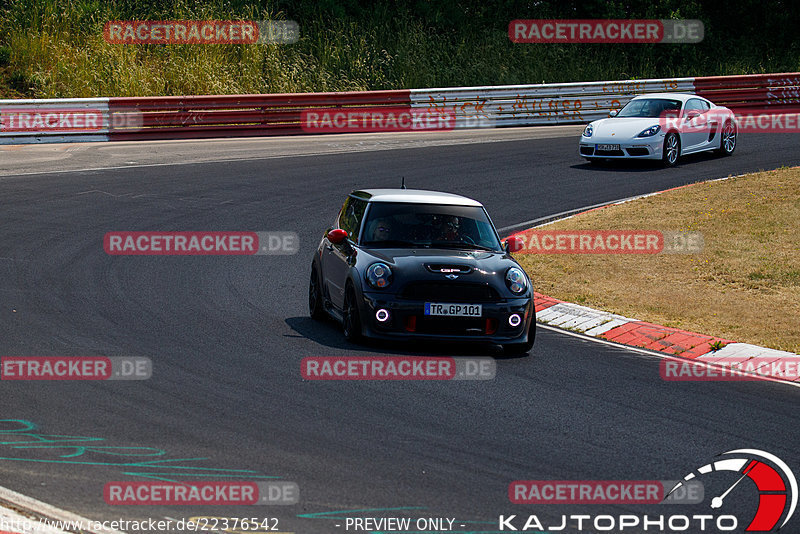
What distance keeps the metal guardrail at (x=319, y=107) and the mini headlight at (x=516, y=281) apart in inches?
625

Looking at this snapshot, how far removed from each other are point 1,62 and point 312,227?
16411 mm

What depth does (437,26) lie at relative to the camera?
3806cm

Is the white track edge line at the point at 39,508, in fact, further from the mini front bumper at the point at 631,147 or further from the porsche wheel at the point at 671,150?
the porsche wheel at the point at 671,150

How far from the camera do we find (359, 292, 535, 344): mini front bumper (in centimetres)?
980

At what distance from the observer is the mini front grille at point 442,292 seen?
388 inches

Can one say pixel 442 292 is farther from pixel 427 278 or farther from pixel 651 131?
pixel 651 131

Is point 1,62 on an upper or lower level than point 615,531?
upper

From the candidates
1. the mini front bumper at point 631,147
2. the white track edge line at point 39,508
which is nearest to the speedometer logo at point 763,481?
the white track edge line at point 39,508

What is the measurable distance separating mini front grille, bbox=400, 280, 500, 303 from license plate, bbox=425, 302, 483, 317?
0.19 feet

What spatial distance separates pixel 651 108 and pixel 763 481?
17.3 m

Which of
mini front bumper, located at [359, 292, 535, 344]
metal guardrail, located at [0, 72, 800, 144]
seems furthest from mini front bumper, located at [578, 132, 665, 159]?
mini front bumper, located at [359, 292, 535, 344]

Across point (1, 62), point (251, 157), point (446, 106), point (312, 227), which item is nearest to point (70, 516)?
point (312, 227)

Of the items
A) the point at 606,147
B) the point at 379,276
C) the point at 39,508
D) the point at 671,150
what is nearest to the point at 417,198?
the point at 379,276

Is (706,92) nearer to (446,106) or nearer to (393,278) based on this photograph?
(446,106)
